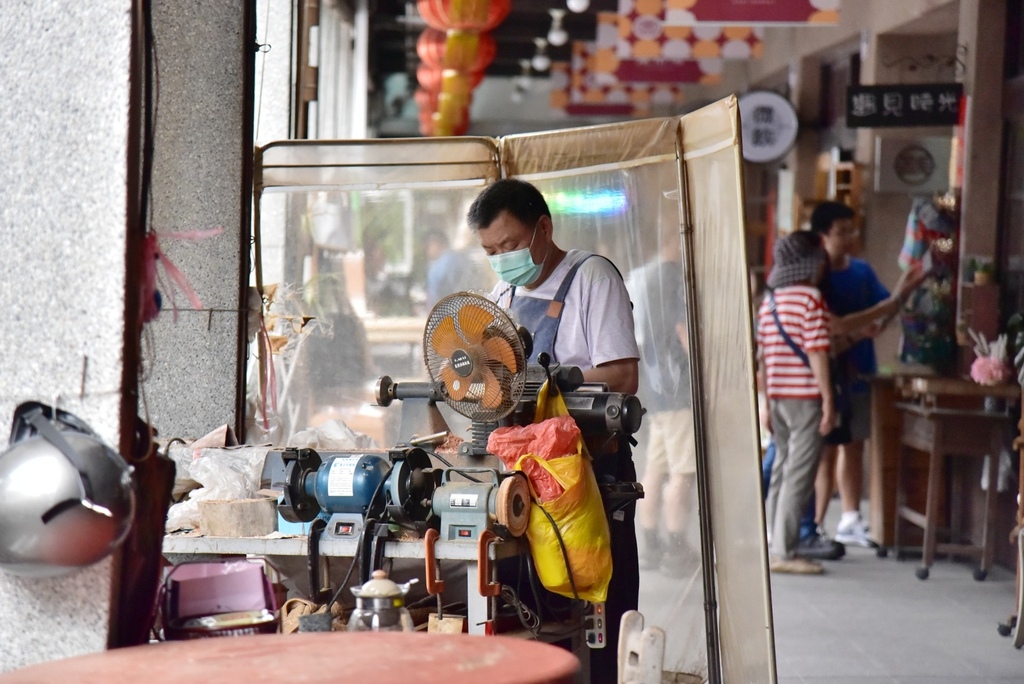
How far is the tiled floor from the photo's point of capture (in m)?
5.49

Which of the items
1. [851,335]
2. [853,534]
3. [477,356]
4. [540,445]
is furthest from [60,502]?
[853,534]

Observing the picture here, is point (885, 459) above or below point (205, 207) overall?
below

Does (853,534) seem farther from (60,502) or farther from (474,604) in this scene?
(60,502)

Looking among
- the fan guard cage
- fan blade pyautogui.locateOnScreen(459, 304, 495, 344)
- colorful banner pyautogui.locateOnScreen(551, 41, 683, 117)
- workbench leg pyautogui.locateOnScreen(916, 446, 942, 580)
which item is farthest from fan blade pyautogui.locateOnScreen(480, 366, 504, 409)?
colorful banner pyautogui.locateOnScreen(551, 41, 683, 117)

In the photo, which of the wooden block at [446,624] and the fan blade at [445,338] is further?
the fan blade at [445,338]

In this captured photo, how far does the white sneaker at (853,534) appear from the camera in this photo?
8.51 m

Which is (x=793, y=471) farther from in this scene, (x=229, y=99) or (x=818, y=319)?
(x=229, y=99)

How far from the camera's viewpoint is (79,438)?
2318mm

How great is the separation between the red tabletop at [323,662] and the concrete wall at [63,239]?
30cm

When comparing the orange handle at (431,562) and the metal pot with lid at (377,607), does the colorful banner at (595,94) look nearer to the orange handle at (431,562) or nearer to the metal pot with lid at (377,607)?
the orange handle at (431,562)

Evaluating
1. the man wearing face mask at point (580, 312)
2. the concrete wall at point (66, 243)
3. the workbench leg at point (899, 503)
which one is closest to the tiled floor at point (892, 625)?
the workbench leg at point (899, 503)

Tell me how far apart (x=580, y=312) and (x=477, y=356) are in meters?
0.54

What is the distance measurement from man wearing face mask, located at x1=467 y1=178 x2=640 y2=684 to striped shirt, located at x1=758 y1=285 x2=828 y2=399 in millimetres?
3645

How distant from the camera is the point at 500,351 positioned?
3.60 m
